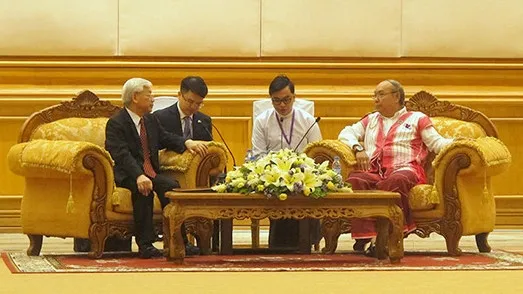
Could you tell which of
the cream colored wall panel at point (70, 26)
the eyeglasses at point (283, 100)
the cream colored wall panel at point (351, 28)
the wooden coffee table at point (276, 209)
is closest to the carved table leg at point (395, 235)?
the wooden coffee table at point (276, 209)

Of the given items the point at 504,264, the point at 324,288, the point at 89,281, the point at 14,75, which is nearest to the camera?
the point at 324,288

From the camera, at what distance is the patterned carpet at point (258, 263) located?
20.0 ft

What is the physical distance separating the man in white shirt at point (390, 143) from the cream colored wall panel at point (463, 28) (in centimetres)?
215

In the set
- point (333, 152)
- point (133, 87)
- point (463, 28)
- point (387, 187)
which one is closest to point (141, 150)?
point (133, 87)

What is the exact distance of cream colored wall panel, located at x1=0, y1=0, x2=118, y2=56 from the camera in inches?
372

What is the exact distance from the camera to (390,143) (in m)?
7.51

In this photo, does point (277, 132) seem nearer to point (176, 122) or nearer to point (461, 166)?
point (176, 122)

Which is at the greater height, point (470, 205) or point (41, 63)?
point (41, 63)

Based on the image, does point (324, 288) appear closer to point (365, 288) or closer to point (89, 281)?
point (365, 288)

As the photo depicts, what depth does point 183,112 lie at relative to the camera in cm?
752

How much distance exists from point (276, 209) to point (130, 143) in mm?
1206

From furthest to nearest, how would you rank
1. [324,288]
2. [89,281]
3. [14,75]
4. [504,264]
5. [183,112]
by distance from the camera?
1. [14,75]
2. [183,112]
3. [504,264]
4. [89,281]
5. [324,288]

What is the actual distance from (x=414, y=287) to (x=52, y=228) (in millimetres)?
2610

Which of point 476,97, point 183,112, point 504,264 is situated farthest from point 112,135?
point 476,97
